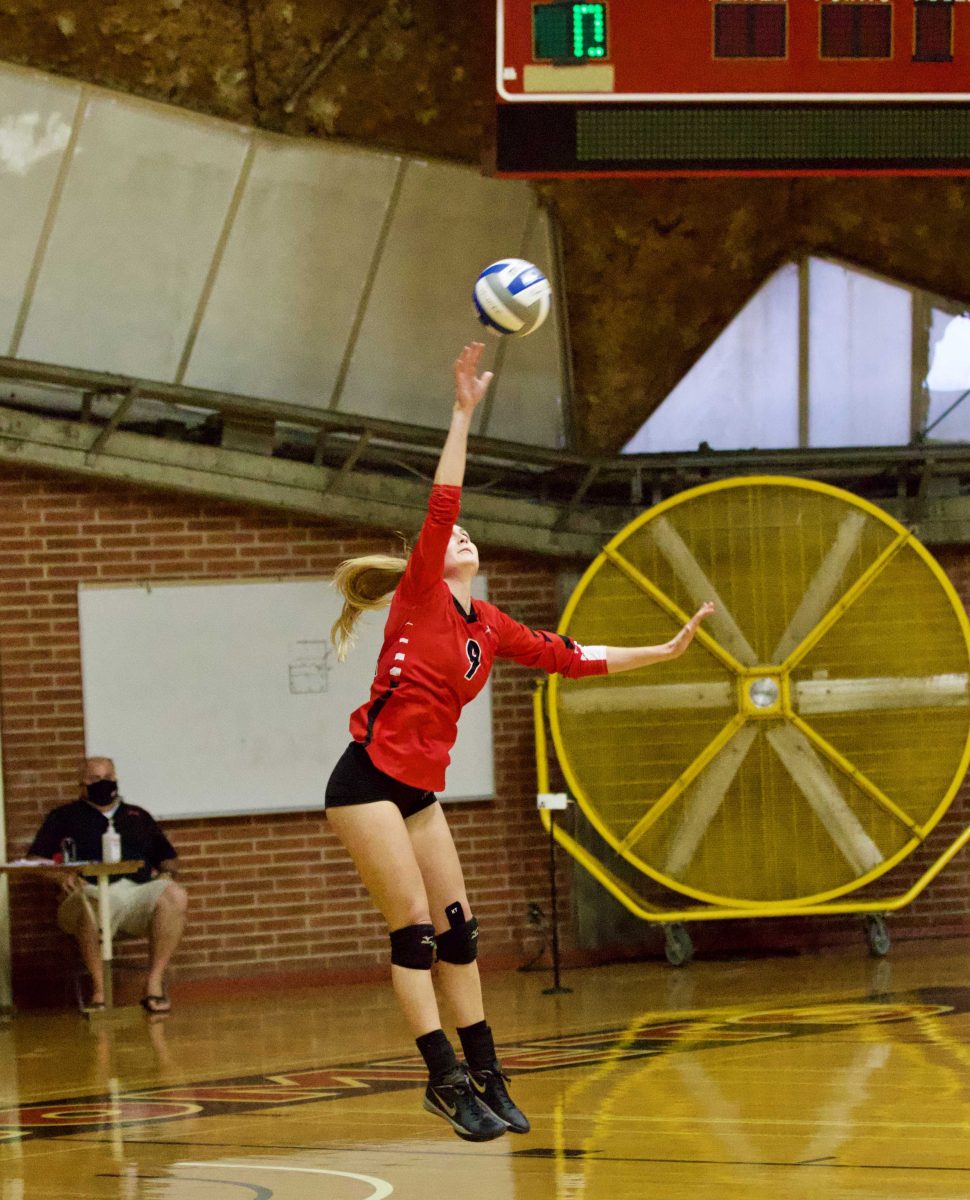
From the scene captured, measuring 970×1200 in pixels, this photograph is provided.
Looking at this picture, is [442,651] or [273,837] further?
[273,837]

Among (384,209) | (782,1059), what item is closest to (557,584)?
(384,209)

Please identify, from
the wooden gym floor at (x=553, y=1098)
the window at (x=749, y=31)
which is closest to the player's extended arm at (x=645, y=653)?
the wooden gym floor at (x=553, y=1098)

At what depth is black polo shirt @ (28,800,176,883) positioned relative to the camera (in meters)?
8.70

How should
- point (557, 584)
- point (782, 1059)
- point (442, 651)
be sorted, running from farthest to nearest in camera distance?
point (557, 584) → point (782, 1059) → point (442, 651)

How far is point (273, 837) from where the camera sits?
941 centimetres

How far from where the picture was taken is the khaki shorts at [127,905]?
8.72m

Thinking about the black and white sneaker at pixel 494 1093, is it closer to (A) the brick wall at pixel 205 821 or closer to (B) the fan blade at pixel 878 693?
(B) the fan blade at pixel 878 693

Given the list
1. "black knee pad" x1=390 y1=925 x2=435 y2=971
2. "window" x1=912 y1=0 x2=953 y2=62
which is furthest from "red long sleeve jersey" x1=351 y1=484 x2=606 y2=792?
"window" x1=912 y1=0 x2=953 y2=62

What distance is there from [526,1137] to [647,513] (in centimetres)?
503

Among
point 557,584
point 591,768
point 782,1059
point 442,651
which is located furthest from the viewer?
point 557,584

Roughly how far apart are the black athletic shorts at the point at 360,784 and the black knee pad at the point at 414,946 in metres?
0.31

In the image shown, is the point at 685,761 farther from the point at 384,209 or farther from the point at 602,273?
the point at 384,209

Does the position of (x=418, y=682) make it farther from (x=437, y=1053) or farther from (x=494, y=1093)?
(x=494, y=1093)

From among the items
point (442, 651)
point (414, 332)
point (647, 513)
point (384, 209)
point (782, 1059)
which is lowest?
point (782, 1059)
